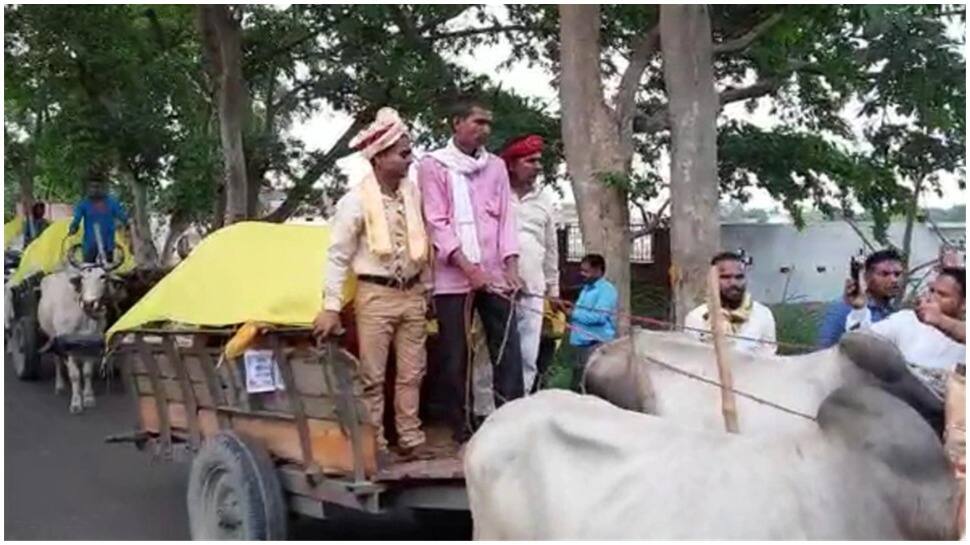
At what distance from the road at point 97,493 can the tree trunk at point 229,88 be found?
3752 millimetres

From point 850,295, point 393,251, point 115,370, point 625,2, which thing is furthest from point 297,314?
point 115,370

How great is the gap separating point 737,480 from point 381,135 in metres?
2.43

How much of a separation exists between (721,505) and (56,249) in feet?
34.7

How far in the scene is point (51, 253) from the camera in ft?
41.4

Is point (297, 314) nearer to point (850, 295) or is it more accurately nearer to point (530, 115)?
point (850, 295)

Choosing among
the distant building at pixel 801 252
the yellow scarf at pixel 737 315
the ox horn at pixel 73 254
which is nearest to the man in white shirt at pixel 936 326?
the yellow scarf at pixel 737 315

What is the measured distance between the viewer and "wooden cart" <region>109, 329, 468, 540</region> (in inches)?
192

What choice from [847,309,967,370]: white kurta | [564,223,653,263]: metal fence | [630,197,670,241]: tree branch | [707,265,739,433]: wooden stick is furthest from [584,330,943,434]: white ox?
[564,223,653,263]: metal fence

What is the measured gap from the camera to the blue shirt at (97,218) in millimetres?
11750

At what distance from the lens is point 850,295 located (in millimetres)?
6184

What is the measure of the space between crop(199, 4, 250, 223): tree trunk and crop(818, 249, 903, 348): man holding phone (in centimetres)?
879

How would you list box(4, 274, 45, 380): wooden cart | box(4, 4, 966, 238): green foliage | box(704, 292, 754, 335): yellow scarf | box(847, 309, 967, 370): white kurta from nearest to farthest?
box(847, 309, 967, 370): white kurta
box(704, 292, 754, 335): yellow scarf
box(4, 4, 966, 238): green foliage
box(4, 274, 45, 380): wooden cart

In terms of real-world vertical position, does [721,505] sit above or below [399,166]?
below

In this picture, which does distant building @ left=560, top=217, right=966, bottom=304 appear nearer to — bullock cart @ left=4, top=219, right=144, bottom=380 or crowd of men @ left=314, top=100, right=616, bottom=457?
bullock cart @ left=4, top=219, right=144, bottom=380
